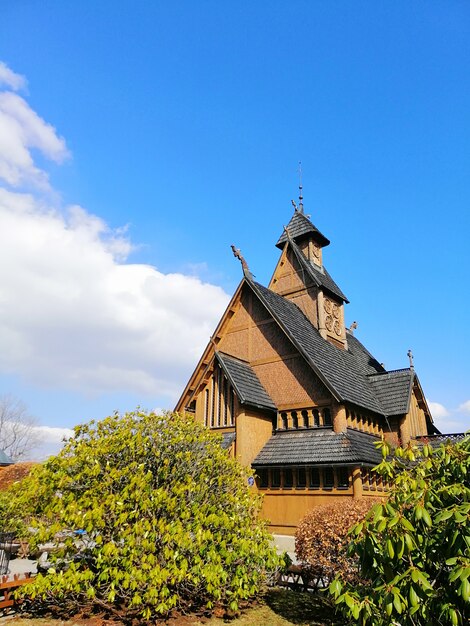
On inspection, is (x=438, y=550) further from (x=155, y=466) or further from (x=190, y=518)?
(x=155, y=466)

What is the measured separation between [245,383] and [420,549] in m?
15.9

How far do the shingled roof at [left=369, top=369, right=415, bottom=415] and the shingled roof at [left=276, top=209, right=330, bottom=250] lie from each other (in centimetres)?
993

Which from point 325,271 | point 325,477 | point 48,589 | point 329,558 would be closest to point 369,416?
point 325,477

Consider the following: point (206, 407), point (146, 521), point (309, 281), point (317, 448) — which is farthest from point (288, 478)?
point (146, 521)

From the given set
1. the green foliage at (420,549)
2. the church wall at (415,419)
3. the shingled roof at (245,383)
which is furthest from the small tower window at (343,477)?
the green foliage at (420,549)

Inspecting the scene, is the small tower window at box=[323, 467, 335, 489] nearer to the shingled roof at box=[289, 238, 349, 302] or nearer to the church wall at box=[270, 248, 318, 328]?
the church wall at box=[270, 248, 318, 328]

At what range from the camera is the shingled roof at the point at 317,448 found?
54.7ft

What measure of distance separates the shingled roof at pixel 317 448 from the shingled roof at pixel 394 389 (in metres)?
3.10

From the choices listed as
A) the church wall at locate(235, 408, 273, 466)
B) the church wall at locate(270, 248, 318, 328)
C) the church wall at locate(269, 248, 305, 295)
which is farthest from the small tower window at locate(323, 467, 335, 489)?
the church wall at locate(269, 248, 305, 295)

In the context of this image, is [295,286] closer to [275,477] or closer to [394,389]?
[394,389]

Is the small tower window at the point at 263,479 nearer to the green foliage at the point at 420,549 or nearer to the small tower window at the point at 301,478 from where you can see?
the small tower window at the point at 301,478

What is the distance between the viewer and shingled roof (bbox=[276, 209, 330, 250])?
92.8ft

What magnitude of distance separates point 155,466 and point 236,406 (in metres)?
11.7

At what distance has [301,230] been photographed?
2864cm
